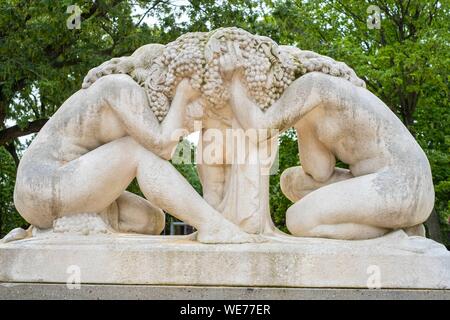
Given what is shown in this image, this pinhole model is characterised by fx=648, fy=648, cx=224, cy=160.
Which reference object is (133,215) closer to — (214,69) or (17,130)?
(214,69)

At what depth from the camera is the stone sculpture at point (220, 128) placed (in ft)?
15.6

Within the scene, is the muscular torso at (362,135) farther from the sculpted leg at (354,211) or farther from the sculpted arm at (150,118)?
the sculpted arm at (150,118)

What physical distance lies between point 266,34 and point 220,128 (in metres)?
7.49

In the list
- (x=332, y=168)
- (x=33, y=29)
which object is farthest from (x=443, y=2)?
(x=332, y=168)

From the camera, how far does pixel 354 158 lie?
5.06 metres

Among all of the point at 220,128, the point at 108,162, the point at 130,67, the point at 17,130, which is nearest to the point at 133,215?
the point at 108,162

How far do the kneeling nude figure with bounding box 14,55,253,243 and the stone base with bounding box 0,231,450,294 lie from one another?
0.24 metres

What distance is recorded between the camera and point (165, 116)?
4898 mm

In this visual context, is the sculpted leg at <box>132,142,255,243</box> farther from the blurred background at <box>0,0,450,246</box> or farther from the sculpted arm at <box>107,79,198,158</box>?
the blurred background at <box>0,0,450,246</box>

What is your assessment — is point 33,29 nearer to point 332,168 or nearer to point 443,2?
point 332,168

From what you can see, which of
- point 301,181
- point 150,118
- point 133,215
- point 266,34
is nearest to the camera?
point 150,118

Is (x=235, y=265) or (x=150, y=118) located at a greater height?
(x=150, y=118)

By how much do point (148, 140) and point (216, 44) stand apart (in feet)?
2.90

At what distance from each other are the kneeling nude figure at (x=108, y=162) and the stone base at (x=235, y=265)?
0.80ft
